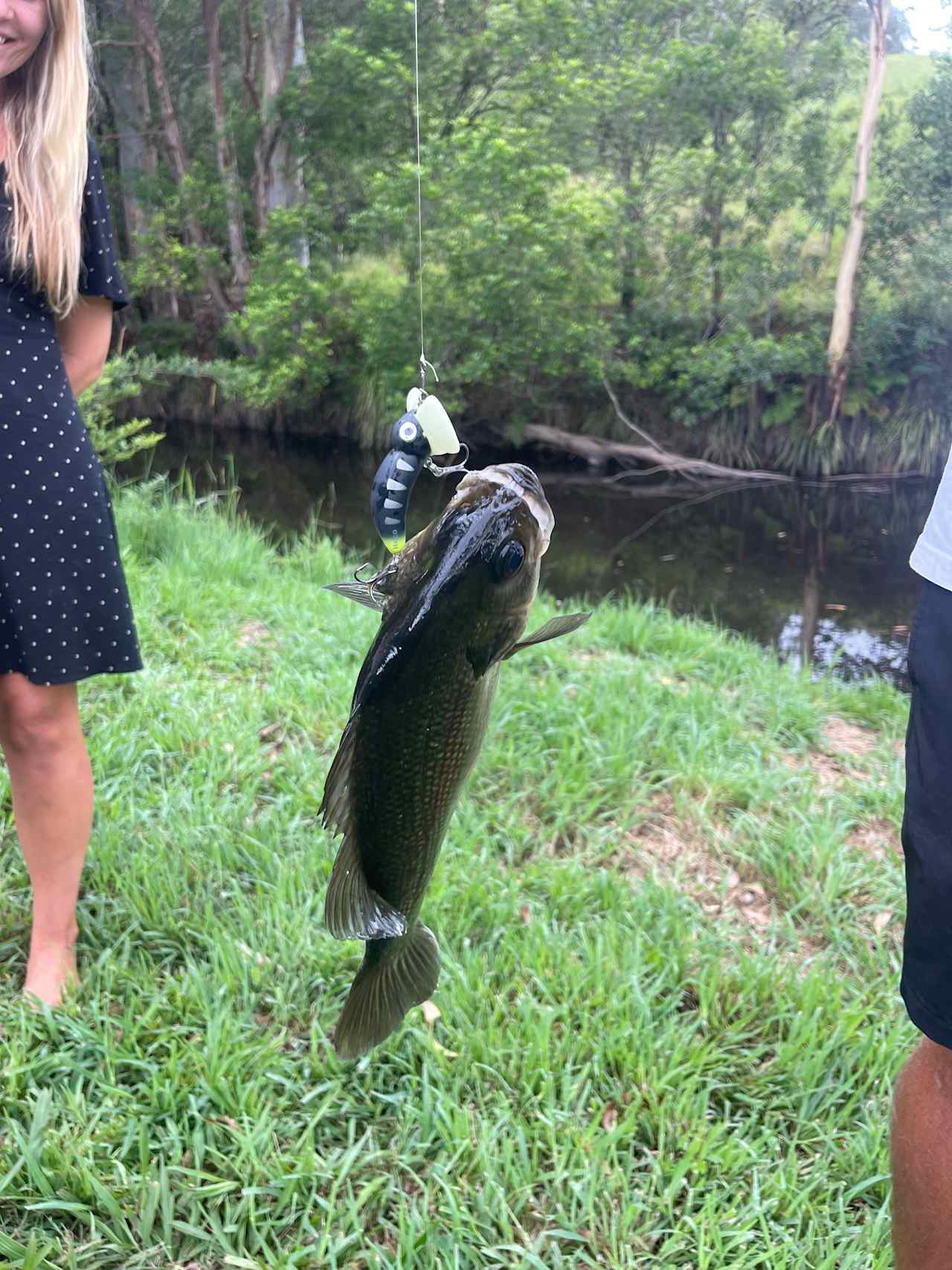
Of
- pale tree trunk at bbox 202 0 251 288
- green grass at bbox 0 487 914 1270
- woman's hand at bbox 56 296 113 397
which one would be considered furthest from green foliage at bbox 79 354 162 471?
pale tree trunk at bbox 202 0 251 288

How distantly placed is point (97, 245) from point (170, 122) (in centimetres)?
1557

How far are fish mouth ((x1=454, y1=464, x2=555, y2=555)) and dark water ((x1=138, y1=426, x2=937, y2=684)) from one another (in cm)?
601

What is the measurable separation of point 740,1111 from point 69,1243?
137 cm

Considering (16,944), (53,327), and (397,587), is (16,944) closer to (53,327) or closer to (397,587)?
(53,327)

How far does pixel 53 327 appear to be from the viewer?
1.99 m

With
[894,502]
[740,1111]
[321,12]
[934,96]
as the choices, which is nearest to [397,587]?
[740,1111]

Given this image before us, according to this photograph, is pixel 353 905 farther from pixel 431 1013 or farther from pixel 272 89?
pixel 272 89

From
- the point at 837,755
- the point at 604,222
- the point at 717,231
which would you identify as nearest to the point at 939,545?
the point at 837,755

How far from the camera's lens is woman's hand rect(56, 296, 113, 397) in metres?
2.10

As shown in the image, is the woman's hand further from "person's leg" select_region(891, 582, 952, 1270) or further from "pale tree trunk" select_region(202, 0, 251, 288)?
"pale tree trunk" select_region(202, 0, 251, 288)

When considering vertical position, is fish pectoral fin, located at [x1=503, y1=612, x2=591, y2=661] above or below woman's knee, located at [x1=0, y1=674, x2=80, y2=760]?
above

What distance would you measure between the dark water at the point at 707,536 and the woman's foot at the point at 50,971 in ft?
17.1

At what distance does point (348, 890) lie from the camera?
1.12 metres

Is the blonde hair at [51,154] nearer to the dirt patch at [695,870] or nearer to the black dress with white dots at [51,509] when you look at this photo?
the black dress with white dots at [51,509]
